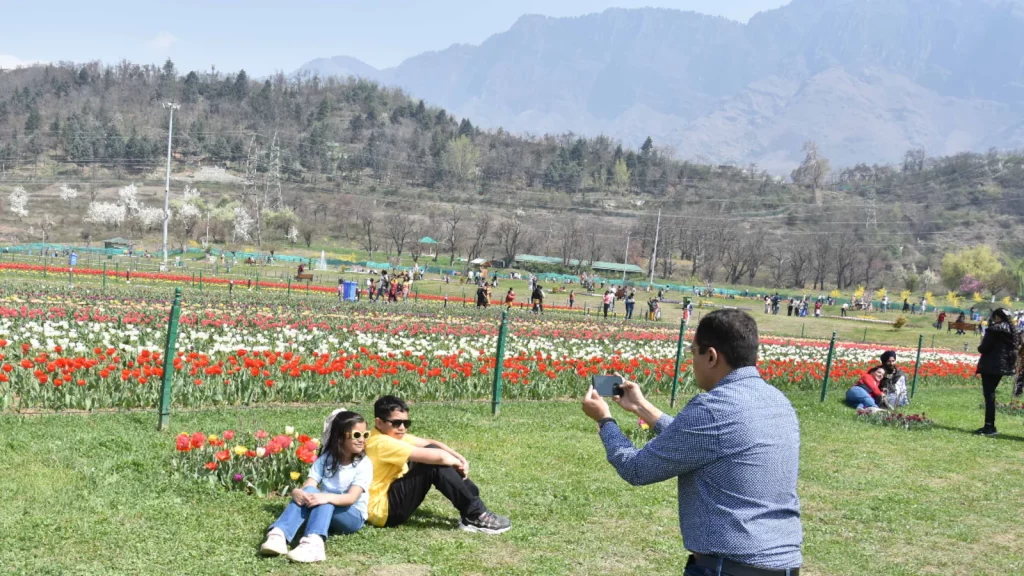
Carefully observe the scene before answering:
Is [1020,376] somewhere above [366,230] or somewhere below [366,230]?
below

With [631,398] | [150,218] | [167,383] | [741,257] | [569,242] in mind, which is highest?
[741,257]

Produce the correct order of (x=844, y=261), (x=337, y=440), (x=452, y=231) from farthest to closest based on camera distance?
(x=844, y=261), (x=452, y=231), (x=337, y=440)

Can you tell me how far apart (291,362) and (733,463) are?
8.58m

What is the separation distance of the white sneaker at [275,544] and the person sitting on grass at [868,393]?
37.1 ft

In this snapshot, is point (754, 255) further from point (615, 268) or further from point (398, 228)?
point (398, 228)

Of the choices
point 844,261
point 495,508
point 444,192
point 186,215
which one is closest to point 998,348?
point 495,508

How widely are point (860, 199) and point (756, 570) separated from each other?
188657 mm

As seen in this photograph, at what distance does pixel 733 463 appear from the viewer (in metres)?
3.63

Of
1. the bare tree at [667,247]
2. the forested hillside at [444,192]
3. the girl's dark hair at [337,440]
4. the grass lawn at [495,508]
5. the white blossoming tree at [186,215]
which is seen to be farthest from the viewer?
the bare tree at [667,247]

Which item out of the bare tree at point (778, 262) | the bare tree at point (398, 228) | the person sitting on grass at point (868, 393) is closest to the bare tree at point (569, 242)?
the bare tree at point (398, 228)

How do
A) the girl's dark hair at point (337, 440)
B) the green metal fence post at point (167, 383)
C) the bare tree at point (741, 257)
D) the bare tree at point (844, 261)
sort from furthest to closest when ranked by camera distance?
the bare tree at point (844, 261)
the bare tree at point (741, 257)
the green metal fence post at point (167, 383)
the girl's dark hair at point (337, 440)

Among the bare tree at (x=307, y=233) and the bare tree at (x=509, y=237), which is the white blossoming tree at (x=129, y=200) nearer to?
the bare tree at (x=307, y=233)

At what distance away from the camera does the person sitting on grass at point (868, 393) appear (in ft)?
49.1

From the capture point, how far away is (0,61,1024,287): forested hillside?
370ft
